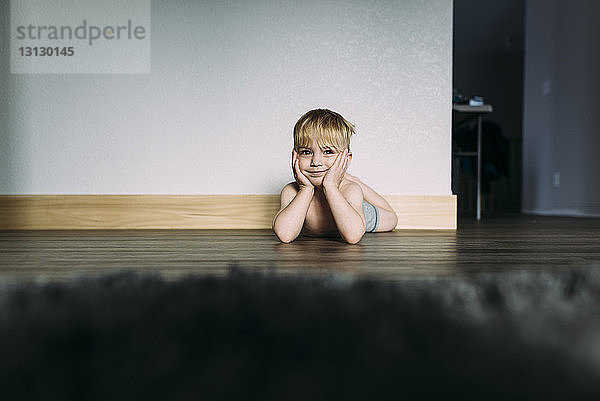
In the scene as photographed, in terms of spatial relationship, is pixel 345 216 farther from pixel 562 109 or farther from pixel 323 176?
pixel 562 109

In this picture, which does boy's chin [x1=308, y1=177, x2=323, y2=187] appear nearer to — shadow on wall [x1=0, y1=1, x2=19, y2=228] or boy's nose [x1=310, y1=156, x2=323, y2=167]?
boy's nose [x1=310, y1=156, x2=323, y2=167]

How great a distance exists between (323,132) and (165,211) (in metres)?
0.74

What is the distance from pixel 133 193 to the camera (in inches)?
61.2

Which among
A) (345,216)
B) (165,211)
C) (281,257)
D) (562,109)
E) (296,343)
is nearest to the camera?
(296,343)

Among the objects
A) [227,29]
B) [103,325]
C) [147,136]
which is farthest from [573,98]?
[103,325]

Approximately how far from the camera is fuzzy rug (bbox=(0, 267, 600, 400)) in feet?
0.77

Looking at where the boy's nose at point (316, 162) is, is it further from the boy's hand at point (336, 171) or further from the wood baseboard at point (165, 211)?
the wood baseboard at point (165, 211)

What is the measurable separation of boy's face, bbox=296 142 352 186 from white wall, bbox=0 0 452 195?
18.9 inches

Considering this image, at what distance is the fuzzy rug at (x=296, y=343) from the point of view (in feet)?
0.77

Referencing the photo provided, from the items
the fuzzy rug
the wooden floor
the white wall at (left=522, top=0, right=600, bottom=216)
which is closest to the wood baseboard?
the wooden floor

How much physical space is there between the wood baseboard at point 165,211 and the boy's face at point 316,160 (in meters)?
0.48

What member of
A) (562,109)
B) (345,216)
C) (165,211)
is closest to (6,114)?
(165,211)

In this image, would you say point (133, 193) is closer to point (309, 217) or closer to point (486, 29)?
point (309, 217)

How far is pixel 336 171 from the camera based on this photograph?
106 cm
